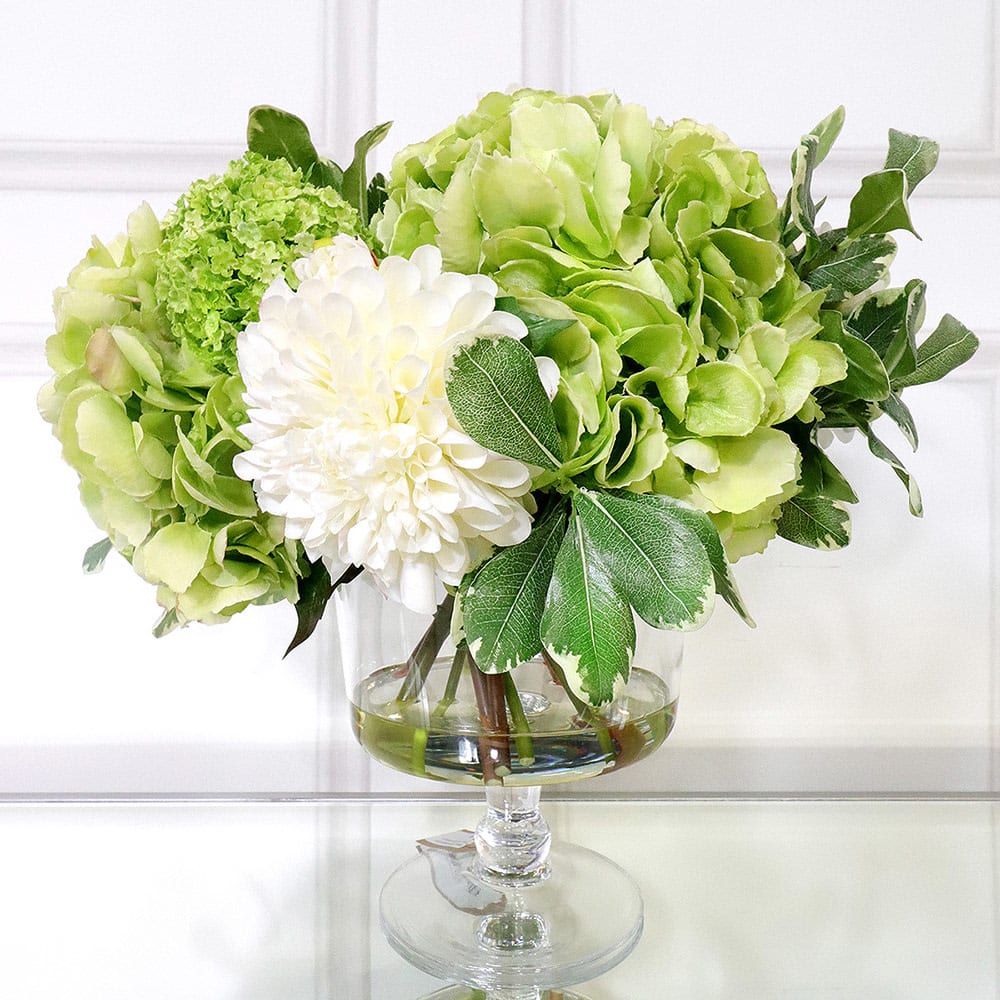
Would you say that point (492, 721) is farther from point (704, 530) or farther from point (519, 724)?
point (704, 530)

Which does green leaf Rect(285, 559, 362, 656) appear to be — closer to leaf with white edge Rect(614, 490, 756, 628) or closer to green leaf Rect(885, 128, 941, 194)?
leaf with white edge Rect(614, 490, 756, 628)

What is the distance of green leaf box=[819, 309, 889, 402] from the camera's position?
45 cm

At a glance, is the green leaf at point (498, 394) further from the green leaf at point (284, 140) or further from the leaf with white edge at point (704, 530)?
the green leaf at point (284, 140)

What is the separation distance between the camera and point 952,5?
81cm

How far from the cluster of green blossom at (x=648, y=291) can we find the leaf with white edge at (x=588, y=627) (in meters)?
0.04

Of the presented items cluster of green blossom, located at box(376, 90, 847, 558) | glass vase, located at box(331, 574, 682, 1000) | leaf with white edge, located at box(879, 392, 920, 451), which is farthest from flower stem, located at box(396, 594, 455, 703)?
leaf with white edge, located at box(879, 392, 920, 451)

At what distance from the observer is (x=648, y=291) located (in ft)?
1.37

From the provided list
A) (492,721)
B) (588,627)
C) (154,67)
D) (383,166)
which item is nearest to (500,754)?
(492,721)

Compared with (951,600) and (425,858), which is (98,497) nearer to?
(425,858)

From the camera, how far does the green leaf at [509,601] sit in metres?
0.41

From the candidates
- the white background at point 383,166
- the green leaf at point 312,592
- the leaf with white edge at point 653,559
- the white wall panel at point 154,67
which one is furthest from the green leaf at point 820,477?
the white wall panel at point 154,67

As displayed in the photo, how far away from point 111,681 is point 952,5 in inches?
31.1

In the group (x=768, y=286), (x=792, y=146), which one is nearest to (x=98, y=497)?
(x=768, y=286)

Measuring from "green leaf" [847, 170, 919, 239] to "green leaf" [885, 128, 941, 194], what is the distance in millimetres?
26
